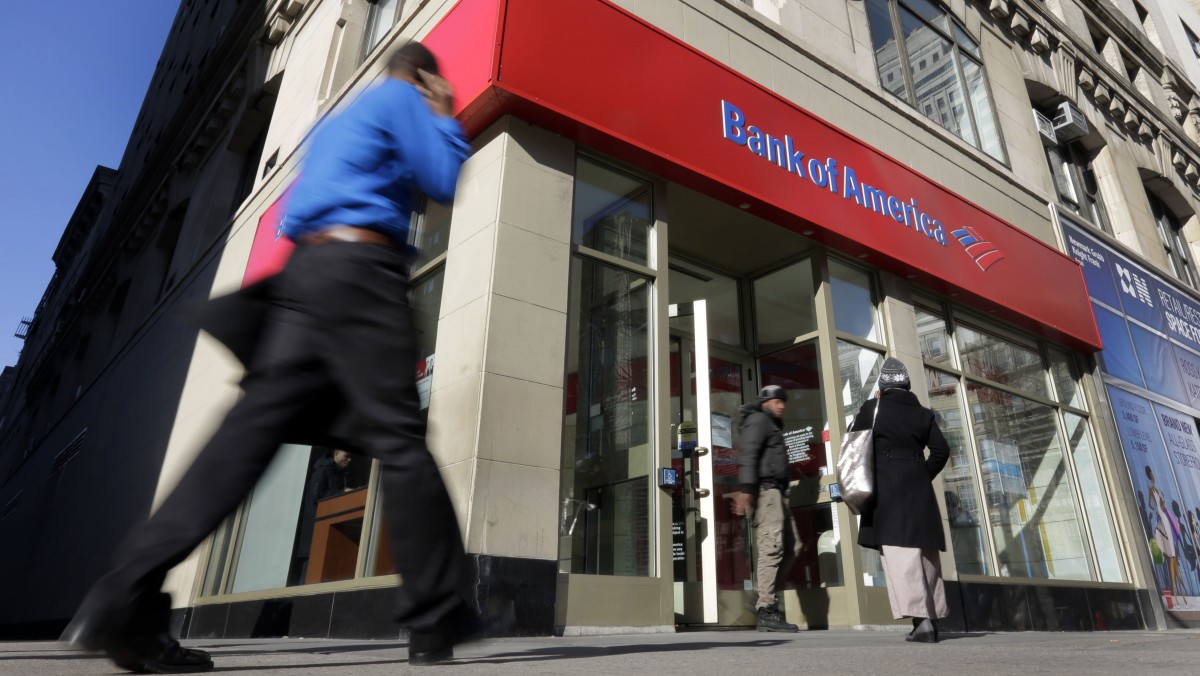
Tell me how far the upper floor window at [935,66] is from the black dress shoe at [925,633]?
7486 millimetres

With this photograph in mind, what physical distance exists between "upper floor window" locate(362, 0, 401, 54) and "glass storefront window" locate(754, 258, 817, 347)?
546 centimetres

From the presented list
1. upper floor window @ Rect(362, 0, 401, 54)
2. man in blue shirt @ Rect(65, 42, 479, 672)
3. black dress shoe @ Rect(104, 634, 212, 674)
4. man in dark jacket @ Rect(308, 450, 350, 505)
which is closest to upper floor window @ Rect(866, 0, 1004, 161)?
upper floor window @ Rect(362, 0, 401, 54)

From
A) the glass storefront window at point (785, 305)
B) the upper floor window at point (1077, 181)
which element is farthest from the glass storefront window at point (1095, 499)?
the glass storefront window at point (785, 305)

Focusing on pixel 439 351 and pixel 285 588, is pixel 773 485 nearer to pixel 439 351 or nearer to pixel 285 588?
pixel 439 351

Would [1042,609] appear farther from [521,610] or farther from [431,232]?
[431,232]

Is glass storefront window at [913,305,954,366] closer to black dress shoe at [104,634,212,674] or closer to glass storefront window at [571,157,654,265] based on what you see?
glass storefront window at [571,157,654,265]

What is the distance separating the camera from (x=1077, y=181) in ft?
45.5

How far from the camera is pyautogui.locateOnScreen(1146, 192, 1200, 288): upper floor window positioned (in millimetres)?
16062

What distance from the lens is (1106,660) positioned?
8.75ft

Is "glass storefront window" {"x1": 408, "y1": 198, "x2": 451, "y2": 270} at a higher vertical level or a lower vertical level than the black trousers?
higher

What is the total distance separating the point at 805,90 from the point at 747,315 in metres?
2.50

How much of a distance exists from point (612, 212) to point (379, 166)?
4013 millimetres

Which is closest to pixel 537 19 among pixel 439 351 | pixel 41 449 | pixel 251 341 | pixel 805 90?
pixel 439 351

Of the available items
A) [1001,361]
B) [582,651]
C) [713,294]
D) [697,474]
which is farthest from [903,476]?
[1001,361]
